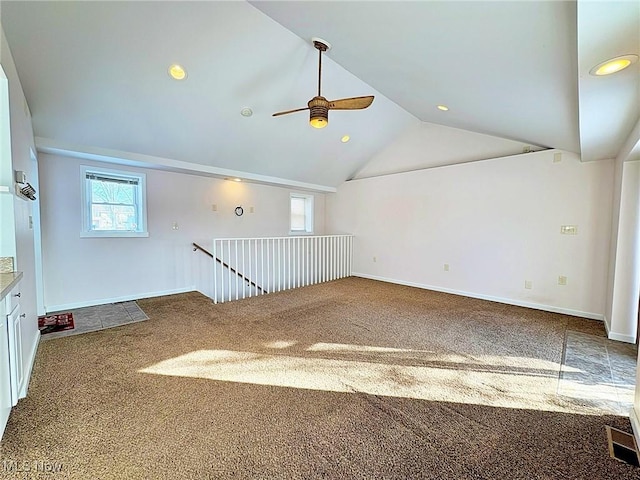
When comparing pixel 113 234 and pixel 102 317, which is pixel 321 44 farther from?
pixel 102 317

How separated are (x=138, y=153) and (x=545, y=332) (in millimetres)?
6031

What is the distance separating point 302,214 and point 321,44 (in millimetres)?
4749

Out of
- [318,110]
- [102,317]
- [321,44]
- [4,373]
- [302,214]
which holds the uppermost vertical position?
[321,44]

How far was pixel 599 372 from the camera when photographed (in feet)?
8.11

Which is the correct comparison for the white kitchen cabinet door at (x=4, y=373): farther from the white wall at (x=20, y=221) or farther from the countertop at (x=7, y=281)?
the white wall at (x=20, y=221)

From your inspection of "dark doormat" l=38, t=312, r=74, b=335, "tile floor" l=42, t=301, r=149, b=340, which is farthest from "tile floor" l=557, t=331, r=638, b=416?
"dark doormat" l=38, t=312, r=74, b=335

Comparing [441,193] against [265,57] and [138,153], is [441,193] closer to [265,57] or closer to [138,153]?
[265,57]

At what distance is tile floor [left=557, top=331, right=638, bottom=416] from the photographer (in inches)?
81.9

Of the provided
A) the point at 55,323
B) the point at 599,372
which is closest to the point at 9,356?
the point at 55,323

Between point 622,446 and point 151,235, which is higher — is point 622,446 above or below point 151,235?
below

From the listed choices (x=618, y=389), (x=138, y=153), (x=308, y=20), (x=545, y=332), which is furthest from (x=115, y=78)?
(x=545, y=332)

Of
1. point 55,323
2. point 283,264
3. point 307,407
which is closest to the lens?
point 307,407

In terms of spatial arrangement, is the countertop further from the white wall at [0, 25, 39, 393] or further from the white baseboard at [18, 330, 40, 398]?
the white baseboard at [18, 330, 40, 398]

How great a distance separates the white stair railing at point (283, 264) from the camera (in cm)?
591
